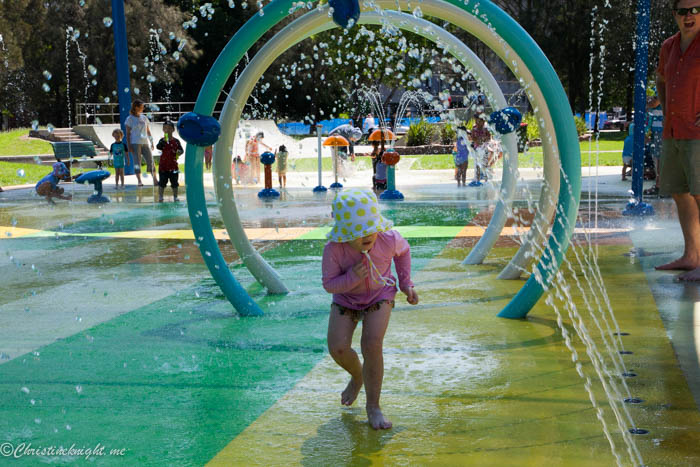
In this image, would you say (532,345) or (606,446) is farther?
(532,345)

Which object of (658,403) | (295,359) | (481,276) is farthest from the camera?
(481,276)

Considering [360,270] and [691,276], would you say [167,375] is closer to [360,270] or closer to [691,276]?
[360,270]

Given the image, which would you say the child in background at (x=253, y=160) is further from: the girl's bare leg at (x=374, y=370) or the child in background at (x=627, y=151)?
the girl's bare leg at (x=374, y=370)

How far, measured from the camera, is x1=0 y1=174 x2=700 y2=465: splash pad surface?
3469 mm

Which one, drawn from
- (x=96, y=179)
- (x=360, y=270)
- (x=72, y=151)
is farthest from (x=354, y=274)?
(x=72, y=151)

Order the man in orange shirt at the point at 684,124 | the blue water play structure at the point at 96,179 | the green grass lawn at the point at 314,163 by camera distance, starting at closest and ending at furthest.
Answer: the man in orange shirt at the point at 684,124 < the blue water play structure at the point at 96,179 < the green grass lawn at the point at 314,163

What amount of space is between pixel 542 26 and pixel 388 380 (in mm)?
45239

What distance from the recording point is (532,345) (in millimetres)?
4973

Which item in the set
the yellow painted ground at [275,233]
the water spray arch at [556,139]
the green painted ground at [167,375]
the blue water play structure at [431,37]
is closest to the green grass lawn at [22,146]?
the yellow painted ground at [275,233]

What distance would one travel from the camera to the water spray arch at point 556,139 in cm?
547

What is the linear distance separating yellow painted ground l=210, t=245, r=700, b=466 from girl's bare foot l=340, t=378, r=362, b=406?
0.05 meters

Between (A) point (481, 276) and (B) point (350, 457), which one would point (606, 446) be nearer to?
(B) point (350, 457)

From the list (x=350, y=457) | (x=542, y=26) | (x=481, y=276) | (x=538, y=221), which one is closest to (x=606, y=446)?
(x=350, y=457)

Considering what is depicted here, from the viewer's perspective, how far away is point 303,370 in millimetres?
4570
